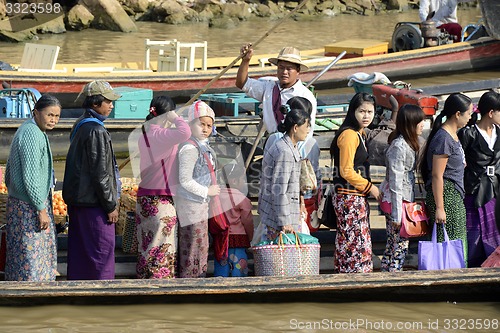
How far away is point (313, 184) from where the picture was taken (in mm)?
6414

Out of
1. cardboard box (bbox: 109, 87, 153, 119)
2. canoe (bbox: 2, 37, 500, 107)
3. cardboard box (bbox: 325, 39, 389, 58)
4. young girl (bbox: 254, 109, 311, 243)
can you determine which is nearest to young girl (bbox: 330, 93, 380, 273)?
young girl (bbox: 254, 109, 311, 243)

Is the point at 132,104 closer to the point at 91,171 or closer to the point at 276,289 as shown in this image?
the point at 91,171

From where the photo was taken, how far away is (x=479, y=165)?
656cm

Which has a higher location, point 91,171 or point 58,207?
point 91,171

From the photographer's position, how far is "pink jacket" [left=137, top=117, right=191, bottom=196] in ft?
19.8

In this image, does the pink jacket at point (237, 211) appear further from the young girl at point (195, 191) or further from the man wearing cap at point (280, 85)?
the man wearing cap at point (280, 85)

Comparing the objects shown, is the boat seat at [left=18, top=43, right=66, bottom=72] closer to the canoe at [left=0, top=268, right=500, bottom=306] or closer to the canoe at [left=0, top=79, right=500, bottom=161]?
the canoe at [left=0, top=79, right=500, bottom=161]

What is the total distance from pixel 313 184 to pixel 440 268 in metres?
1.04

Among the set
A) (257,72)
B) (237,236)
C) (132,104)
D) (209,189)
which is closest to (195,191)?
(209,189)

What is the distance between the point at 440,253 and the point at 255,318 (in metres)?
1.33

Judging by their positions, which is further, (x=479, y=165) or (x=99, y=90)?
(x=479, y=165)

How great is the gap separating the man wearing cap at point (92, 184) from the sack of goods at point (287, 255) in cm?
99

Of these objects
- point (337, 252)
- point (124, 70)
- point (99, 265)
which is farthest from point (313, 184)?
point (124, 70)

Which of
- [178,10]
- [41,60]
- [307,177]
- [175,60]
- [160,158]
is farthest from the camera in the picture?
[178,10]
